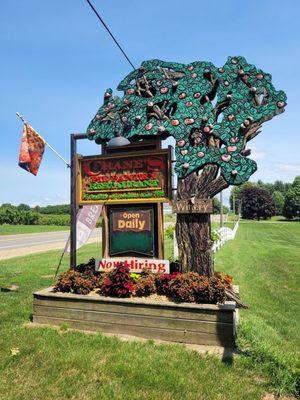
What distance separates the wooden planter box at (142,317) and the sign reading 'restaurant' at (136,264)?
1114mm

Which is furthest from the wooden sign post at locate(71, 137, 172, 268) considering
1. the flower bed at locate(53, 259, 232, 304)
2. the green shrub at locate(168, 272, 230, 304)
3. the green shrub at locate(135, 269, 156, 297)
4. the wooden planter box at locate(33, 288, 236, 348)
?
the wooden planter box at locate(33, 288, 236, 348)

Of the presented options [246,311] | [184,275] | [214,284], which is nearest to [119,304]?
[184,275]

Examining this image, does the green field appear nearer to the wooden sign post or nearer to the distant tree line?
the wooden sign post

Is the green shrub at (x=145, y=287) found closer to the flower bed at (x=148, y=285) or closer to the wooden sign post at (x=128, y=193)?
the flower bed at (x=148, y=285)

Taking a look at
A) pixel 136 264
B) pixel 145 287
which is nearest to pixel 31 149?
pixel 136 264

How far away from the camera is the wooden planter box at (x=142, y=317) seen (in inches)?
236

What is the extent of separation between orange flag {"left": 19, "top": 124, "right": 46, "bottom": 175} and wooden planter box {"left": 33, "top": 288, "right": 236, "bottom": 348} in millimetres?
2954

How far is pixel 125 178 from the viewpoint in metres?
8.21

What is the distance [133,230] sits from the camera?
818 cm

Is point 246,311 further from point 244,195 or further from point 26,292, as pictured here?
point 244,195

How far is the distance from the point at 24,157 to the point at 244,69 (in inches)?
204

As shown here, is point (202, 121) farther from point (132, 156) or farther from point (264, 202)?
point (264, 202)

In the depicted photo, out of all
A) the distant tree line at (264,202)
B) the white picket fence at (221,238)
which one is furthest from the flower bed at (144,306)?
the distant tree line at (264,202)

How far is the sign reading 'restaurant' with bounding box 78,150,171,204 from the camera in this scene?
7.90 meters
